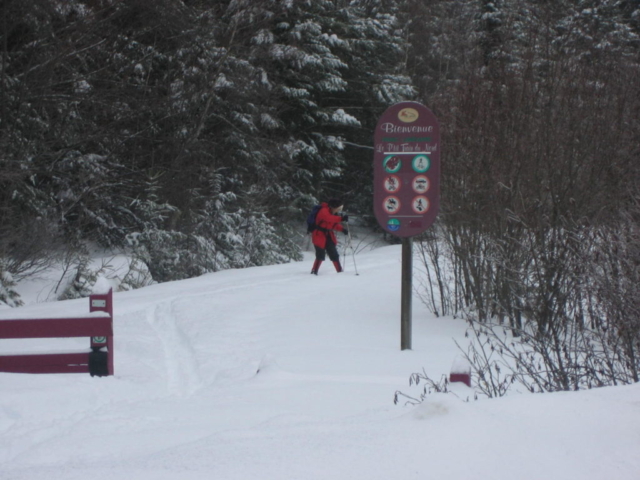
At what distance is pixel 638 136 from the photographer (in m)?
8.73

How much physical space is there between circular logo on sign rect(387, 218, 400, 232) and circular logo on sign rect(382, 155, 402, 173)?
54 cm

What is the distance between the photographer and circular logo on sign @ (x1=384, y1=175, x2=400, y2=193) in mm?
7934

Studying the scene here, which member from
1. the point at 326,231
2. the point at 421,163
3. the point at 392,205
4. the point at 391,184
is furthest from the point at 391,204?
the point at 326,231

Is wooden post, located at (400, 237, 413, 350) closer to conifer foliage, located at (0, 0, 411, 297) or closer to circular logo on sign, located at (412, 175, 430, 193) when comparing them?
circular logo on sign, located at (412, 175, 430, 193)

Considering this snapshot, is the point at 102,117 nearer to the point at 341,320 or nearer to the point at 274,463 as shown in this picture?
the point at 341,320

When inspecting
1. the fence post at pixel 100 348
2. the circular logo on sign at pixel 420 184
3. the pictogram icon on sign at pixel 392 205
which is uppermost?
the circular logo on sign at pixel 420 184

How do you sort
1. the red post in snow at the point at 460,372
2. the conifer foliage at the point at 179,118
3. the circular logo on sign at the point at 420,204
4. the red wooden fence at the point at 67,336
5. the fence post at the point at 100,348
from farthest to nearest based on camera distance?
the conifer foliage at the point at 179,118 < the circular logo on sign at the point at 420,204 < the fence post at the point at 100,348 < the red wooden fence at the point at 67,336 < the red post in snow at the point at 460,372

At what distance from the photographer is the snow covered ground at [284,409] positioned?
3.11m

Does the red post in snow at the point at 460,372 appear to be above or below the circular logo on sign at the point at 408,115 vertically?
below

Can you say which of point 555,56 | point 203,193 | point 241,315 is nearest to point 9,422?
point 241,315

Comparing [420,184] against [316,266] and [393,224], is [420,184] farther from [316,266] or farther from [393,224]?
[316,266]

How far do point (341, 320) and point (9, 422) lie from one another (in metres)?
5.35

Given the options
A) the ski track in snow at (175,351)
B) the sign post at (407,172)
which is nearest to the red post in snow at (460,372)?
the ski track in snow at (175,351)

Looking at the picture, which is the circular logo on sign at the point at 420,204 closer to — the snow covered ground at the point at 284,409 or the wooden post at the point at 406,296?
the wooden post at the point at 406,296
